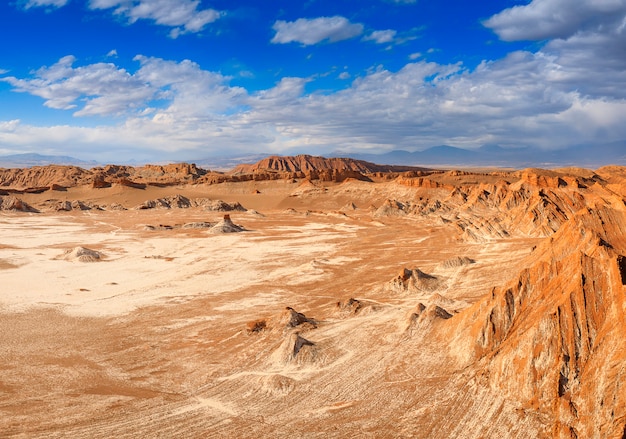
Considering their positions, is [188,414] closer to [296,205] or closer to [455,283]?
[455,283]

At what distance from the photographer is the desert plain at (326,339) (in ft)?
40.8

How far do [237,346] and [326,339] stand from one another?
3.45m

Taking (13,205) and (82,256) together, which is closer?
(82,256)

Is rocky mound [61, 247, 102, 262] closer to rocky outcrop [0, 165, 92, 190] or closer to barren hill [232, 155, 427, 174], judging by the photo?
rocky outcrop [0, 165, 92, 190]

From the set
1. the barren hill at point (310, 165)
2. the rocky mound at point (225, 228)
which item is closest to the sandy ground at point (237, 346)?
the rocky mound at point (225, 228)

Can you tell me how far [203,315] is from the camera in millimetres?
23344

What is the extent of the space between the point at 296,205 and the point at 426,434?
75.1 m

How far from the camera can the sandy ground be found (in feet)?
42.1

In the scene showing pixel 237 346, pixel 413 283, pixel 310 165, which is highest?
pixel 310 165

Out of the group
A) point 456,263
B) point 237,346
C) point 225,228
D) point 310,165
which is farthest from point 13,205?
point 310,165

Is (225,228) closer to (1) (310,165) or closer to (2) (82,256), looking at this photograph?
(2) (82,256)

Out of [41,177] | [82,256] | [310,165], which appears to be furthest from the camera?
[310,165]

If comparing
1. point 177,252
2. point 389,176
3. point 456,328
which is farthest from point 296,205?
point 456,328

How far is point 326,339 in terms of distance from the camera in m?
17.9
